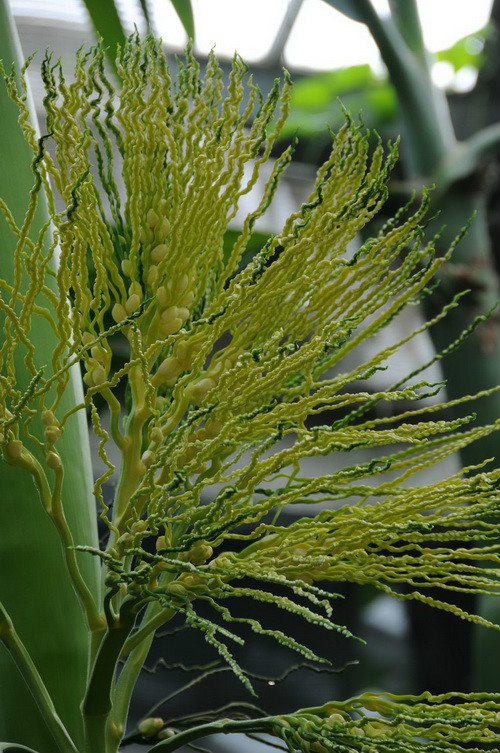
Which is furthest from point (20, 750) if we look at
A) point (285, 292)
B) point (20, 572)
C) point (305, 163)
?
point (305, 163)


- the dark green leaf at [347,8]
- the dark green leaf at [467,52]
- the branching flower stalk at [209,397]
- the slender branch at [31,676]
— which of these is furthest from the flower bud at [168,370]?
the dark green leaf at [467,52]

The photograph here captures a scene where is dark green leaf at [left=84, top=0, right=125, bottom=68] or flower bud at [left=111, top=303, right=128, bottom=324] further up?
dark green leaf at [left=84, top=0, right=125, bottom=68]

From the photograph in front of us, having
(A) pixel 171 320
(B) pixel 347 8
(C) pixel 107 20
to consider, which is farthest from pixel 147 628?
(B) pixel 347 8

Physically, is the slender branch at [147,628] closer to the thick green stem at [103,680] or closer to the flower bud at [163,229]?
the thick green stem at [103,680]

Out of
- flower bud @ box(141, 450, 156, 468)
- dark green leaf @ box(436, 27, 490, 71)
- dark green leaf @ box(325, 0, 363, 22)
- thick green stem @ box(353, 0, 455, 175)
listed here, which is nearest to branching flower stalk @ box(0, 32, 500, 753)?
flower bud @ box(141, 450, 156, 468)

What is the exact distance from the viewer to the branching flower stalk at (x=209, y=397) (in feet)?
1.02

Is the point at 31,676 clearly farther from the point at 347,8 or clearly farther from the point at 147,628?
the point at 347,8

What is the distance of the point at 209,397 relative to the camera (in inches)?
13.4

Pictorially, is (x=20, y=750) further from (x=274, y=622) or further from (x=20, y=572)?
(x=274, y=622)

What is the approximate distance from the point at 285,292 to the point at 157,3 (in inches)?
29.8

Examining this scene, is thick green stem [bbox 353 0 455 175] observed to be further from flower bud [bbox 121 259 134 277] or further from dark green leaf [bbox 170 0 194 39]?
flower bud [bbox 121 259 134 277]

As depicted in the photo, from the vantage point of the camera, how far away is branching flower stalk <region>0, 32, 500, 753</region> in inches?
12.2

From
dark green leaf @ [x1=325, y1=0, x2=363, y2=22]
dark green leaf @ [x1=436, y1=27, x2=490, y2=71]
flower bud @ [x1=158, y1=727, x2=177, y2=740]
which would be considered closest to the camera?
flower bud @ [x1=158, y1=727, x2=177, y2=740]

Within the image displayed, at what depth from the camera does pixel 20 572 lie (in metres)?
0.39
